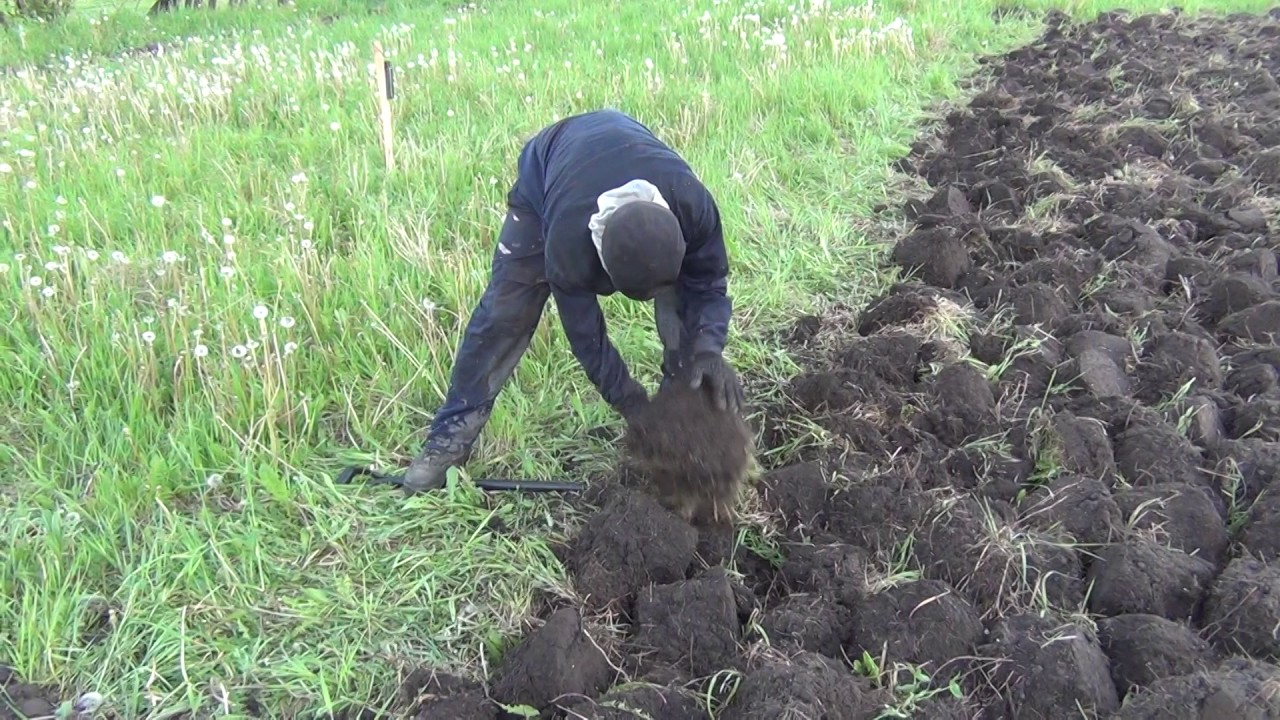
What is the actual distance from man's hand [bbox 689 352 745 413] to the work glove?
80 centimetres

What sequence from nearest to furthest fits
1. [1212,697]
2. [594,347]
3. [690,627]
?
[1212,697], [690,627], [594,347]

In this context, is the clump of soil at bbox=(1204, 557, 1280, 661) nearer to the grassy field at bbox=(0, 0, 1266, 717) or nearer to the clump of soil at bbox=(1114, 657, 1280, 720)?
the clump of soil at bbox=(1114, 657, 1280, 720)

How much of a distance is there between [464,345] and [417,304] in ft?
2.13

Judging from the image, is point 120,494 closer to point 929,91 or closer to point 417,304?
point 417,304

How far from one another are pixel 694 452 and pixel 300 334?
153cm

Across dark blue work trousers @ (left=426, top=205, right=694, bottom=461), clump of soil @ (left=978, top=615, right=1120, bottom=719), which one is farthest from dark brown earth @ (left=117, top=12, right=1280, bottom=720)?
dark blue work trousers @ (left=426, top=205, right=694, bottom=461)

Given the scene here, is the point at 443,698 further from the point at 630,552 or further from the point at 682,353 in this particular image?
the point at 682,353

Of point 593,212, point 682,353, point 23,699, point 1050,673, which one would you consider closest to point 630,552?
point 682,353

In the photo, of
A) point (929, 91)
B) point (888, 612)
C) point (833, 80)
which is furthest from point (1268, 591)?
point (929, 91)

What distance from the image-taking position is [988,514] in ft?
7.48

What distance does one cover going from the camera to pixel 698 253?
7.70 feet

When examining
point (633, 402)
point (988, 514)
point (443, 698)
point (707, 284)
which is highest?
point (707, 284)

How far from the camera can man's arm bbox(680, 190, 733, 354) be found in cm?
230

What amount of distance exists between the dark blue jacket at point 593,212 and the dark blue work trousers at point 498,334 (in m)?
0.09
